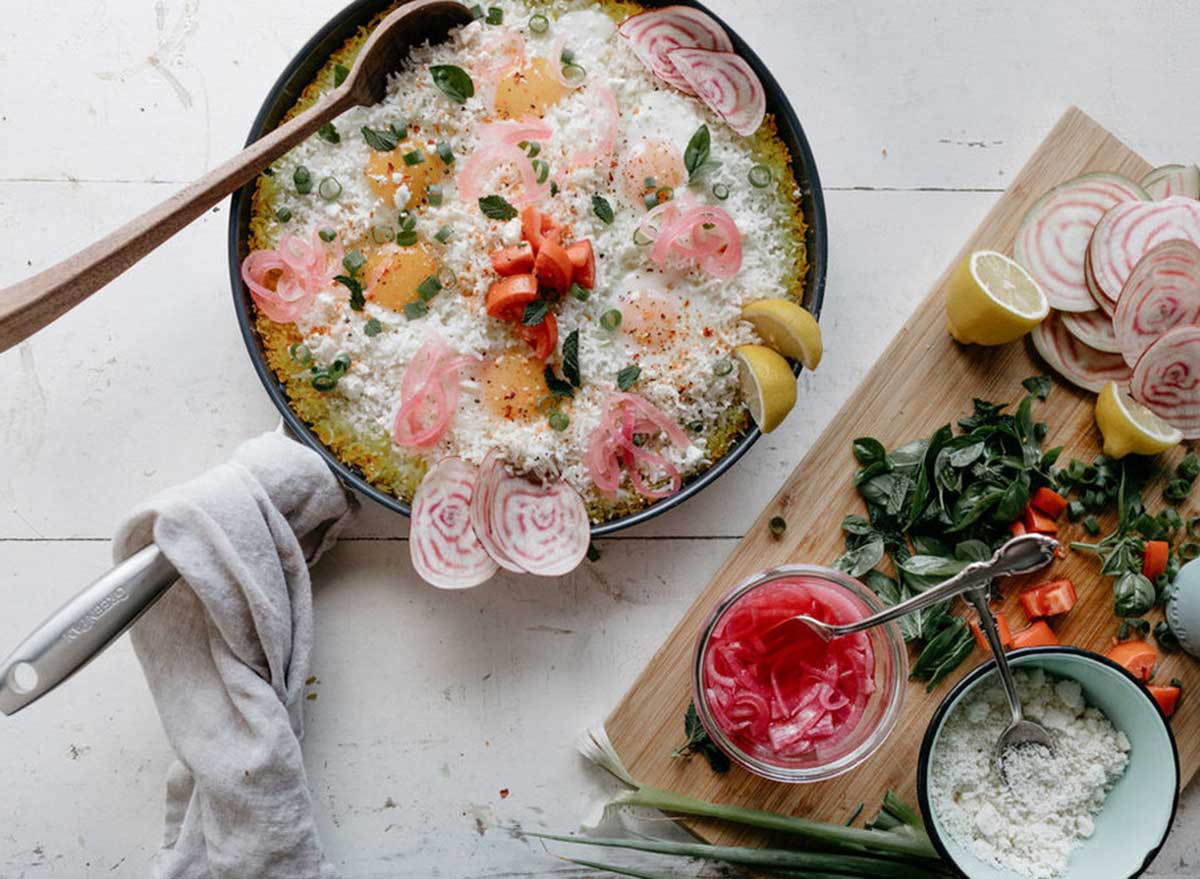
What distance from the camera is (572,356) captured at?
2.26 m

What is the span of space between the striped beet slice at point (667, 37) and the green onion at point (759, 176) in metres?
0.22

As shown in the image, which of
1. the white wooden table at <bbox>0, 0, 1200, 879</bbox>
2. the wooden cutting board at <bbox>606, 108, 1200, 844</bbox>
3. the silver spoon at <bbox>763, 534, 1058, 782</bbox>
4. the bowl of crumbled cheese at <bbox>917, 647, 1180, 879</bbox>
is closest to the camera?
the silver spoon at <bbox>763, 534, 1058, 782</bbox>

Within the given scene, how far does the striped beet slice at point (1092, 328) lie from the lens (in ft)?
7.79

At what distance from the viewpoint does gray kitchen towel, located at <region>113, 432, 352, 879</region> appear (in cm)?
223

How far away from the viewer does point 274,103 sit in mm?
2281

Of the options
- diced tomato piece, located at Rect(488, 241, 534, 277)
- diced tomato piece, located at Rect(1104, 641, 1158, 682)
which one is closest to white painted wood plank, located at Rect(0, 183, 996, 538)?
diced tomato piece, located at Rect(488, 241, 534, 277)

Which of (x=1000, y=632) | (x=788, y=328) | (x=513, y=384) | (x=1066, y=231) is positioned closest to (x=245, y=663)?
(x=513, y=384)

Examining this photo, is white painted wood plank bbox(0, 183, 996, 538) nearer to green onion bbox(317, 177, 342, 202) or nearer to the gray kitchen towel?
the gray kitchen towel

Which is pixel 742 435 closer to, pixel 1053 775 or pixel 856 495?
pixel 856 495

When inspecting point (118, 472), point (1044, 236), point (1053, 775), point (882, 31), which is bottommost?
point (1053, 775)

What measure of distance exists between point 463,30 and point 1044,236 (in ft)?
4.51

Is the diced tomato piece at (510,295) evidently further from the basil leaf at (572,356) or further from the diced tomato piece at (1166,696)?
the diced tomato piece at (1166,696)

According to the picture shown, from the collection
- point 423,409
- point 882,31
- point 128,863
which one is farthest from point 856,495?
point 128,863

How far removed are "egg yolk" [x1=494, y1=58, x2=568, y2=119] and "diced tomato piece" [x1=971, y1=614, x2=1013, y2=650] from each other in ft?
4.83
